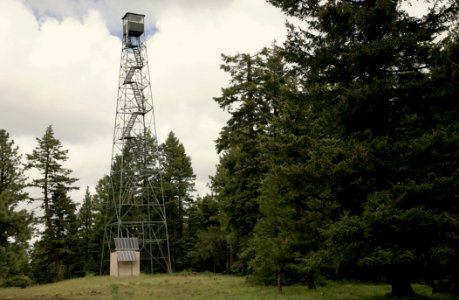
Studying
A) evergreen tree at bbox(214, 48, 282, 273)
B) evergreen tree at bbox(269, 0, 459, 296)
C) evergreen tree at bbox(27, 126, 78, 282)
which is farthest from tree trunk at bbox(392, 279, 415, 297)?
evergreen tree at bbox(27, 126, 78, 282)

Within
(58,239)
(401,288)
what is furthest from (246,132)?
(58,239)

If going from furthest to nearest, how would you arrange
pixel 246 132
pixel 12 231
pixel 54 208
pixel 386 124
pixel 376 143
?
pixel 54 208 < pixel 246 132 < pixel 12 231 < pixel 386 124 < pixel 376 143

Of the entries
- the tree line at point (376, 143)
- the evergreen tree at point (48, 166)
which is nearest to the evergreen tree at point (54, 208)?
the evergreen tree at point (48, 166)

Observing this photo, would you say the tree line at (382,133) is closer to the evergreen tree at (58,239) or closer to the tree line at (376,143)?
the tree line at (376,143)

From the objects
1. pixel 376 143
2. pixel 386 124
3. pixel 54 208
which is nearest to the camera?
pixel 376 143

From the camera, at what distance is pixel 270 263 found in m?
20.7

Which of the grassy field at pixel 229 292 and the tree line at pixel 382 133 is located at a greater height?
the tree line at pixel 382 133

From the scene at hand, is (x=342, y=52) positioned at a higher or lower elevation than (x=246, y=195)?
higher

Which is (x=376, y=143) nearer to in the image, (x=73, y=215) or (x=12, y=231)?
(x=12, y=231)

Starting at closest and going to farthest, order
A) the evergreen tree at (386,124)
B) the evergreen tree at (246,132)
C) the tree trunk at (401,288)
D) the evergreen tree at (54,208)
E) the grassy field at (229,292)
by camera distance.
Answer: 1. the evergreen tree at (386,124)
2. the tree trunk at (401,288)
3. the grassy field at (229,292)
4. the evergreen tree at (246,132)
5. the evergreen tree at (54,208)

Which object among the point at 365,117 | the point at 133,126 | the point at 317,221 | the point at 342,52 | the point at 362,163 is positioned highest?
the point at 133,126

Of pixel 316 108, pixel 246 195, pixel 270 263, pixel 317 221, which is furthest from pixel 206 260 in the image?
pixel 316 108

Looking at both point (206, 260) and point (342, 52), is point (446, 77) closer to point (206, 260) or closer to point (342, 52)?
point (342, 52)

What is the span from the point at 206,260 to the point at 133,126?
20172 millimetres
